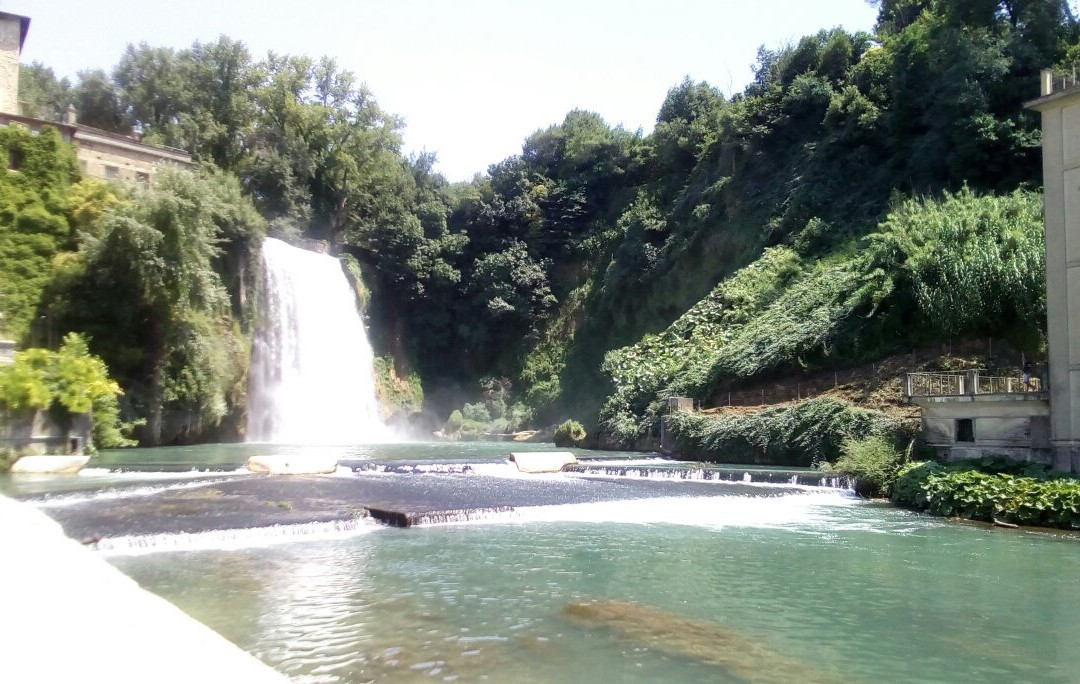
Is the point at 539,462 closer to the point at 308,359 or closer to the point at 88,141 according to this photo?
the point at 308,359

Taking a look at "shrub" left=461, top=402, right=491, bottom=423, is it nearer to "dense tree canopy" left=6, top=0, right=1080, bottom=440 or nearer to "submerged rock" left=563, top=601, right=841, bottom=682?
"dense tree canopy" left=6, top=0, right=1080, bottom=440

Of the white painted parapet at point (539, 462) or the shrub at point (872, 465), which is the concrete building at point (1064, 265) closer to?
the shrub at point (872, 465)

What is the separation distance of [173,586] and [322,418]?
103ft

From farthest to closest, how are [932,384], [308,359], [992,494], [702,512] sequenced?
[308,359] < [932,384] < [702,512] < [992,494]

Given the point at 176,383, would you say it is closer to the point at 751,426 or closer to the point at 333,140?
the point at 751,426

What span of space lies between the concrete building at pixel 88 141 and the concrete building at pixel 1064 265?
2696 cm

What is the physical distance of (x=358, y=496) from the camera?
1580 centimetres

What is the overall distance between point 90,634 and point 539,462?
18.8m

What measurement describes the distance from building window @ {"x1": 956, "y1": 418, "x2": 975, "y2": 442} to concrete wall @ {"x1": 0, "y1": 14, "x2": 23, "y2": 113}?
114 feet

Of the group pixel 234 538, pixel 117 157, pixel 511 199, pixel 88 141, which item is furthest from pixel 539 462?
pixel 511 199

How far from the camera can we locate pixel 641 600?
8617mm

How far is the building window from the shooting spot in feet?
60.8

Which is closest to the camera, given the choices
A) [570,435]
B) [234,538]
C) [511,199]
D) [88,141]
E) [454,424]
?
[234,538]

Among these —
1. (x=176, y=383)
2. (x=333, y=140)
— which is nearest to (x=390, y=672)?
(x=176, y=383)
